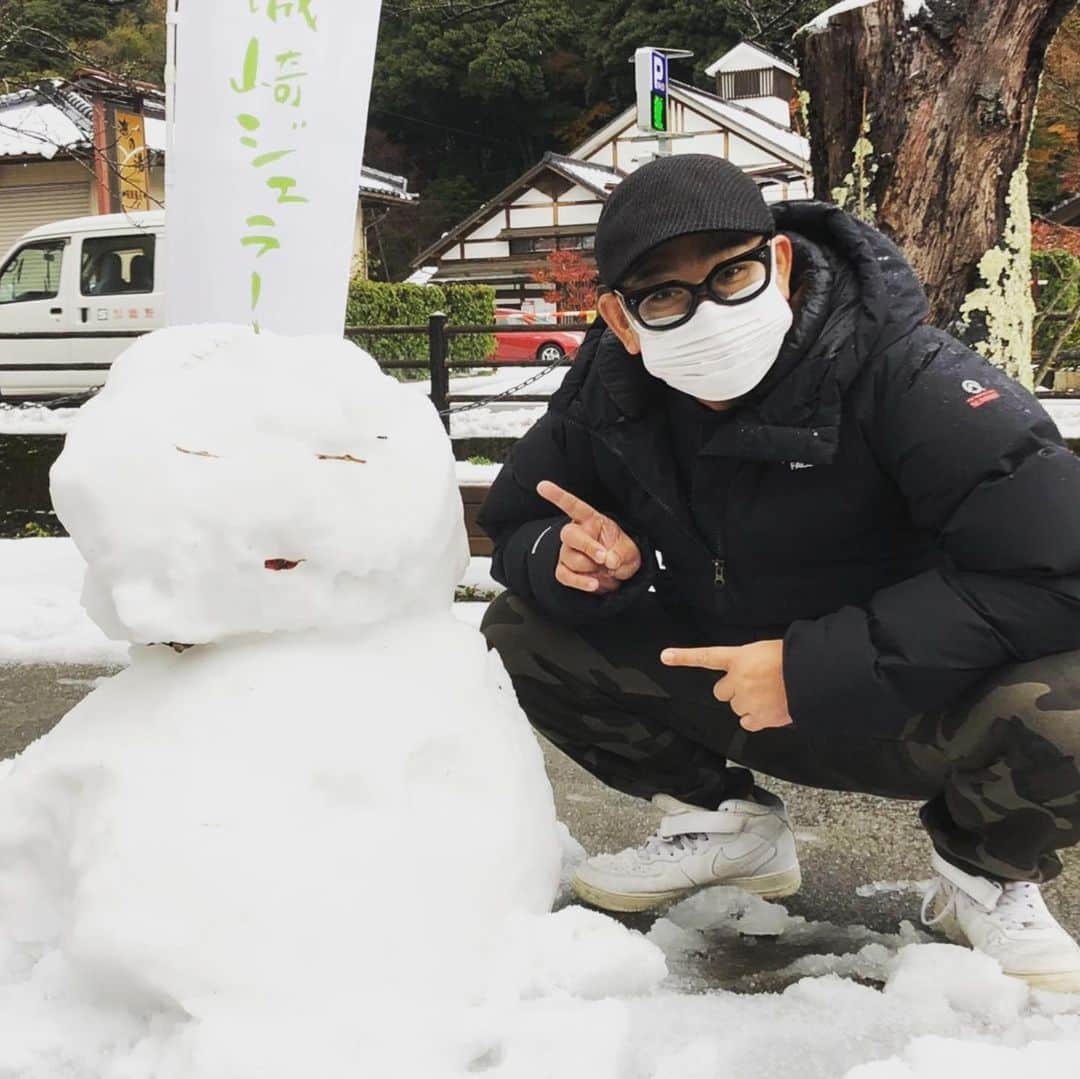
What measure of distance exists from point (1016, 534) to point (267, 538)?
969 mm

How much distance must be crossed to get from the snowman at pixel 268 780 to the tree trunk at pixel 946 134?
1918 mm

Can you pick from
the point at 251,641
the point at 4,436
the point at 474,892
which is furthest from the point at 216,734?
the point at 4,436

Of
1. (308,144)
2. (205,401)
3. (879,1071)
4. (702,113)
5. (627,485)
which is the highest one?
(702,113)

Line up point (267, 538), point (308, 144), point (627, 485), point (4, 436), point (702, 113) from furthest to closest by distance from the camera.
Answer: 1. point (702, 113)
2. point (4, 436)
3. point (308, 144)
4. point (627, 485)
5. point (267, 538)

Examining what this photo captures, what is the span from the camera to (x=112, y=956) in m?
1.33

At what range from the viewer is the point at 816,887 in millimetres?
2107

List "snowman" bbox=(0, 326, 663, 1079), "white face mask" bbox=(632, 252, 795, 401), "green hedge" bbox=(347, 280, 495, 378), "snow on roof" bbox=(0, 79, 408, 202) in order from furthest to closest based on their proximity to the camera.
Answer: "green hedge" bbox=(347, 280, 495, 378)
"snow on roof" bbox=(0, 79, 408, 202)
"white face mask" bbox=(632, 252, 795, 401)
"snowman" bbox=(0, 326, 663, 1079)

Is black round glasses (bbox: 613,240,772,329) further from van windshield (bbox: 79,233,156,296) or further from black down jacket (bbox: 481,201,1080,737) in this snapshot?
van windshield (bbox: 79,233,156,296)

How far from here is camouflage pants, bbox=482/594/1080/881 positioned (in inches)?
63.4

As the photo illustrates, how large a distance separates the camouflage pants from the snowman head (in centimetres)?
53

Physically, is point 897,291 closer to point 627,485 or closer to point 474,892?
point 627,485

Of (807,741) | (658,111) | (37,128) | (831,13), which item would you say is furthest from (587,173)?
(807,741)

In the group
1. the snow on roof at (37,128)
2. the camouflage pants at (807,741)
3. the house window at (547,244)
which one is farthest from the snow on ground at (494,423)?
the house window at (547,244)

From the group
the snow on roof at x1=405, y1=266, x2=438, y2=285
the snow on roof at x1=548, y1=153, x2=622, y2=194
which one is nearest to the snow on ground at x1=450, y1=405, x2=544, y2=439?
the snow on roof at x1=548, y1=153, x2=622, y2=194
